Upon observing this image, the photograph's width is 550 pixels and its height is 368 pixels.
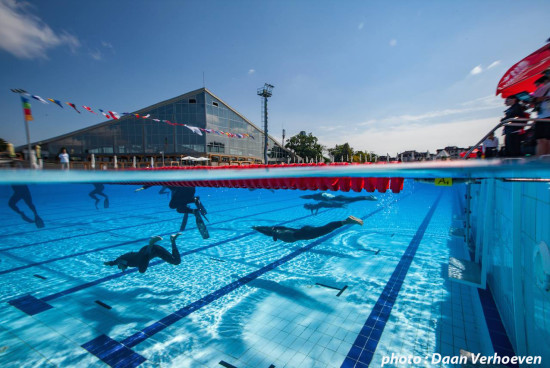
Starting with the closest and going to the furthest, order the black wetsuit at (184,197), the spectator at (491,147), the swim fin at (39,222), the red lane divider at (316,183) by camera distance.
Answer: the spectator at (491,147) < the red lane divider at (316,183) < the black wetsuit at (184,197) < the swim fin at (39,222)

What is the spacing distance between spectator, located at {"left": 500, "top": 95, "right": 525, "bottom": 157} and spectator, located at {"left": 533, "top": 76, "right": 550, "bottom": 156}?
0.68 meters

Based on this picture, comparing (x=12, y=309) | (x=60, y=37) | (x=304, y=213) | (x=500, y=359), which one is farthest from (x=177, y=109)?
(x=500, y=359)

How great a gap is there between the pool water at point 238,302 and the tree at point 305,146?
35.5m

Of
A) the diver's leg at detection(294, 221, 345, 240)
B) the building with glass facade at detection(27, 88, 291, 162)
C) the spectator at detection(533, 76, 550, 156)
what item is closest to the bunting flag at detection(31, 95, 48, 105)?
the diver's leg at detection(294, 221, 345, 240)

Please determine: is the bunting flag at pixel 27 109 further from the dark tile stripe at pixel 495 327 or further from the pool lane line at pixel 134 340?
the dark tile stripe at pixel 495 327

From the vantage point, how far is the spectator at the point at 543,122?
2.71 m

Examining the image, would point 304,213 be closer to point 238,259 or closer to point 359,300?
point 238,259

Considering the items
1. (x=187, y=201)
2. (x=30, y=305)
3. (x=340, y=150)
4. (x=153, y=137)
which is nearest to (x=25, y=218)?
(x=187, y=201)

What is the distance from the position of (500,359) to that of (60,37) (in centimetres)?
1833

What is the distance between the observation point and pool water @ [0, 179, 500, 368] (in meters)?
3.99

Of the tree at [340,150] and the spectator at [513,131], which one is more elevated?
the tree at [340,150]

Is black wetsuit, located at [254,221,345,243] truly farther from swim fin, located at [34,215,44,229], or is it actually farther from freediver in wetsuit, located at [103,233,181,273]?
swim fin, located at [34,215,44,229]

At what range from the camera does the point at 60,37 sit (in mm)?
11133

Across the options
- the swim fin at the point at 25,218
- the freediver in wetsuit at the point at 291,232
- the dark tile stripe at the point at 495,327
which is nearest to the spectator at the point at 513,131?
the dark tile stripe at the point at 495,327
